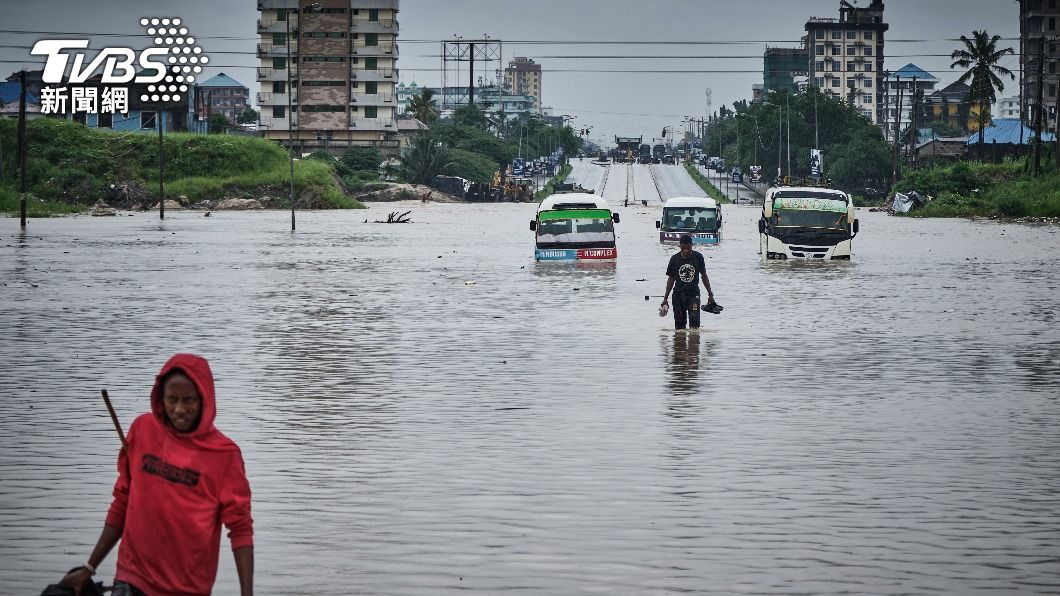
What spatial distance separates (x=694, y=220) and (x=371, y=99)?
10697cm

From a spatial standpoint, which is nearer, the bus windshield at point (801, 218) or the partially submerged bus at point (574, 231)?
the partially submerged bus at point (574, 231)

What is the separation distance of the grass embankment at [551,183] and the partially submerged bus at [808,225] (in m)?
90.0

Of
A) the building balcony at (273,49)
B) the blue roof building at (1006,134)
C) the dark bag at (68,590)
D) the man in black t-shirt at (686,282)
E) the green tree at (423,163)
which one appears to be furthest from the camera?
the building balcony at (273,49)

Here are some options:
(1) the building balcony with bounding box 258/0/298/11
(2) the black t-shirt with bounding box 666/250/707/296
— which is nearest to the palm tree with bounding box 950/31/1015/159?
(1) the building balcony with bounding box 258/0/298/11

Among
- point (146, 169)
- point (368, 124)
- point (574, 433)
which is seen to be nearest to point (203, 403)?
point (574, 433)

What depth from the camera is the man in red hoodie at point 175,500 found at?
560 cm

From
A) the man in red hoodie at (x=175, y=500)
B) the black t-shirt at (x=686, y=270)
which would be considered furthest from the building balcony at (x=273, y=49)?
the man in red hoodie at (x=175, y=500)

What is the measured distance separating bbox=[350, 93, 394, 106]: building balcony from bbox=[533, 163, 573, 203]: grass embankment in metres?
18.8

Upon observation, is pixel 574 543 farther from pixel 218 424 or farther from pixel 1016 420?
pixel 1016 420

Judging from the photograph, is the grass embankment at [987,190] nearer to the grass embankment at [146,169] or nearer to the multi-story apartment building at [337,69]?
the grass embankment at [146,169]

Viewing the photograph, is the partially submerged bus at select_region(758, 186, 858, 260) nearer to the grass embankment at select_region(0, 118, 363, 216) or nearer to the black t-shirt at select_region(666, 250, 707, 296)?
the black t-shirt at select_region(666, 250, 707, 296)

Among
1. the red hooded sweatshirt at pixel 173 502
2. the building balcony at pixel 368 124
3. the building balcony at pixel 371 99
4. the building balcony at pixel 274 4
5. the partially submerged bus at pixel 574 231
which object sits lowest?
the red hooded sweatshirt at pixel 173 502

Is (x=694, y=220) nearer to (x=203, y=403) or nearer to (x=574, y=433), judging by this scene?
(x=574, y=433)

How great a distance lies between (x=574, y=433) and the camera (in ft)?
43.6
